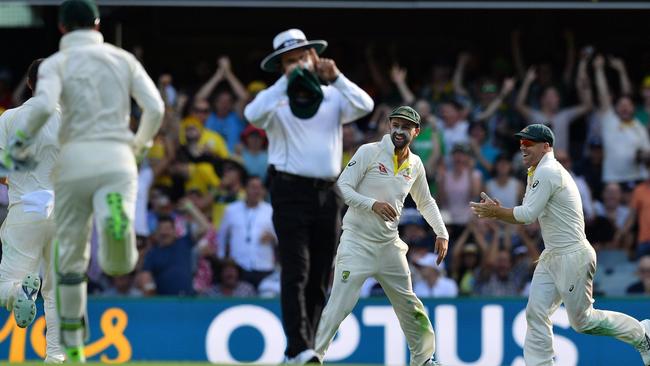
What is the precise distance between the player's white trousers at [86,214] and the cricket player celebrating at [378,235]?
244 centimetres

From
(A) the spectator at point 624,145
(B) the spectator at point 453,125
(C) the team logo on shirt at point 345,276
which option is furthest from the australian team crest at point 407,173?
(A) the spectator at point 624,145

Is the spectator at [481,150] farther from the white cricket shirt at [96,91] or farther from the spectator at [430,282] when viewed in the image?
the white cricket shirt at [96,91]

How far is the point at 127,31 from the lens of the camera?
2034 centimetres

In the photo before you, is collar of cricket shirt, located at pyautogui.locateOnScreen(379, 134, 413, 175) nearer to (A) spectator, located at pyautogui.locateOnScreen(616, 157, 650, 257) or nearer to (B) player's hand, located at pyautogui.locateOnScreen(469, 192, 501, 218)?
(B) player's hand, located at pyautogui.locateOnScreen(469, 192, 501, 218)

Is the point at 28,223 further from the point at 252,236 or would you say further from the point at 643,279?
the point at 643,279

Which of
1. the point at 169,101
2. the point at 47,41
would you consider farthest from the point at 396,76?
the point at 47,41

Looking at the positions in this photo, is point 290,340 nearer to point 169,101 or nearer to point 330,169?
point 330,169

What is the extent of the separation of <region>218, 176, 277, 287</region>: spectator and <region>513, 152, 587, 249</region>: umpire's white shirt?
582 centimetres

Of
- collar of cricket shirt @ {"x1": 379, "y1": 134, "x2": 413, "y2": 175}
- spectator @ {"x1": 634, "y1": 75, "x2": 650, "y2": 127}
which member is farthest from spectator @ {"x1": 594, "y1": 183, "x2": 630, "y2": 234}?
collar of cricket shirt @ {"x1": 379, "y1": 134, "x2": 413, "y2": 175}

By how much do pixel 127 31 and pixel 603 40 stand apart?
659 centimetres

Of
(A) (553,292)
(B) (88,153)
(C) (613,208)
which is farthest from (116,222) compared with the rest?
(C) (613,208)

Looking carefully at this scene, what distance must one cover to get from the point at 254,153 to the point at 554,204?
7134mm

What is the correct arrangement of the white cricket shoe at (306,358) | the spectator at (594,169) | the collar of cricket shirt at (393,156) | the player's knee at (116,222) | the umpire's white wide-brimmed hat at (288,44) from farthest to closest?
1. the spectator at (594,169)
2. the umpire's white wide-brimmed hat at (288,44)
3. the collar of cricket shirt at (393,156)
4. the white cricket shoe at (306,358)
5. the player's knee at (116,222)

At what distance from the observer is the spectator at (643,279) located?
16.8 meters
